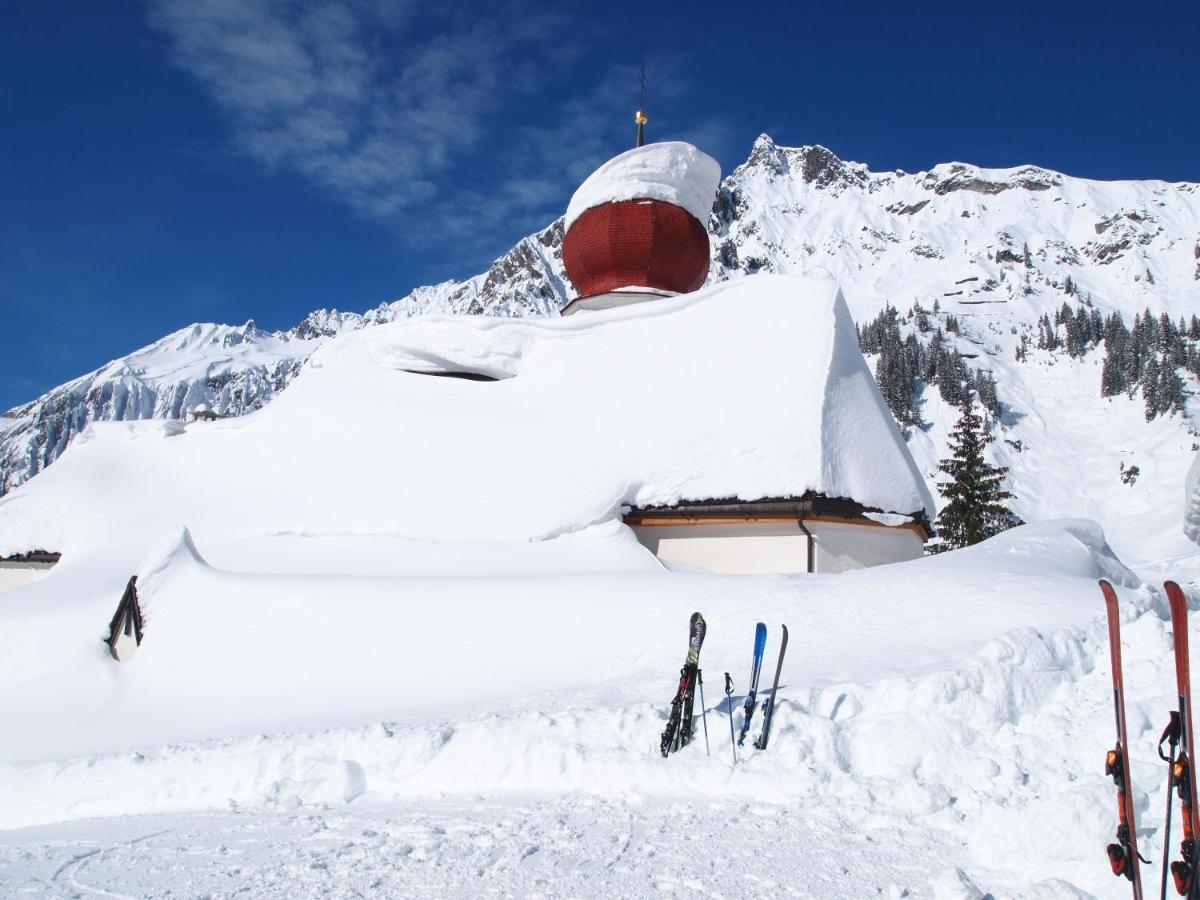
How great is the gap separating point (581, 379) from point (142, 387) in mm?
172705

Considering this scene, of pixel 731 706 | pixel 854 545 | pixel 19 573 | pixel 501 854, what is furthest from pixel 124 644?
pixel 854 545

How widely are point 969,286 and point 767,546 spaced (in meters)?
139

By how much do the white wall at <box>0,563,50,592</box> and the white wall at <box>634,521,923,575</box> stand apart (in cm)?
1145

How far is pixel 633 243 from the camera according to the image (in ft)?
61.9

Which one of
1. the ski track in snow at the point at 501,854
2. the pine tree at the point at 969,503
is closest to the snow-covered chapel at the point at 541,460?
the ski track in snow at the point at 501,854

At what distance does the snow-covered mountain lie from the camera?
71250mm

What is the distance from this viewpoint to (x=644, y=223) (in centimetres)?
1883

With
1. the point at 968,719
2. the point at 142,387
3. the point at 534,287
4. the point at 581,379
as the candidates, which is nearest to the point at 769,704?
the point at 968,719

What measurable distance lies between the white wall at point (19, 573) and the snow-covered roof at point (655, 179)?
45.9ft

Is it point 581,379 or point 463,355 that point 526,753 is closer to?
point 581,379

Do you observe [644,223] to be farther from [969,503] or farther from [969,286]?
[969,286]

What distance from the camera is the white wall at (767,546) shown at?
35.6 ft

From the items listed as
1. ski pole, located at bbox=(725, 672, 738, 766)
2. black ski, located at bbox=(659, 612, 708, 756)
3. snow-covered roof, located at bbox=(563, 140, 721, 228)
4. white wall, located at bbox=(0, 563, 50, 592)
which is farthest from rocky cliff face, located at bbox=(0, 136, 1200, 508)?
black ski, located at bbox=(659, 612, 708, 756)

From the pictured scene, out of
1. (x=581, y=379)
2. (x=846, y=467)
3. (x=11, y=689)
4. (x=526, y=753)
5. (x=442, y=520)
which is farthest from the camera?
(x=581, y=379)
